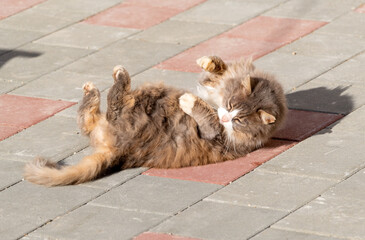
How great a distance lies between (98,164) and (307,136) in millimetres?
2019

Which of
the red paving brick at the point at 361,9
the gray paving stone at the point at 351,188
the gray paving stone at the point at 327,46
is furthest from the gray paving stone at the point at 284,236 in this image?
the red paving brick at the point at 361,9

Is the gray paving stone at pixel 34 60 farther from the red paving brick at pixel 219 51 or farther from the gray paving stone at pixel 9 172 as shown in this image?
the gray paving stone at pixel 9 172

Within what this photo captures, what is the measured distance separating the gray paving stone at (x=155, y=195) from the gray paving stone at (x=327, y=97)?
1.98 metres

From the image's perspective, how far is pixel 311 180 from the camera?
22.2 feet

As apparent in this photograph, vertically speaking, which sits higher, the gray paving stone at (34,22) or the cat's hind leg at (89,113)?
the gray paving stone at (34,22)

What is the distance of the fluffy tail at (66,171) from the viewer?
6.68 metres

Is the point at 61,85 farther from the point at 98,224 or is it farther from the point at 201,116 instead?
the point at 98,224

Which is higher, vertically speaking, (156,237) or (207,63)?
(207,63)

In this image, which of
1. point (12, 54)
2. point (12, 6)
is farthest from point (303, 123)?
point (12, 6)

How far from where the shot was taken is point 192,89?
8.48 metres

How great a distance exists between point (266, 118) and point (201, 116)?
1.79 feet

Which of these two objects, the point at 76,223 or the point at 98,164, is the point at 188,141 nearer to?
the point at 98,164

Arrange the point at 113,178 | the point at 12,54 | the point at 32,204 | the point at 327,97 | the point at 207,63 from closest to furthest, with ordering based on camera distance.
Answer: the point at 32,204, the point at 113,178, the point at 207,63, the point at 327,97, the point at 12,54

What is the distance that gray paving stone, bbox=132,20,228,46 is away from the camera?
10.2 m
